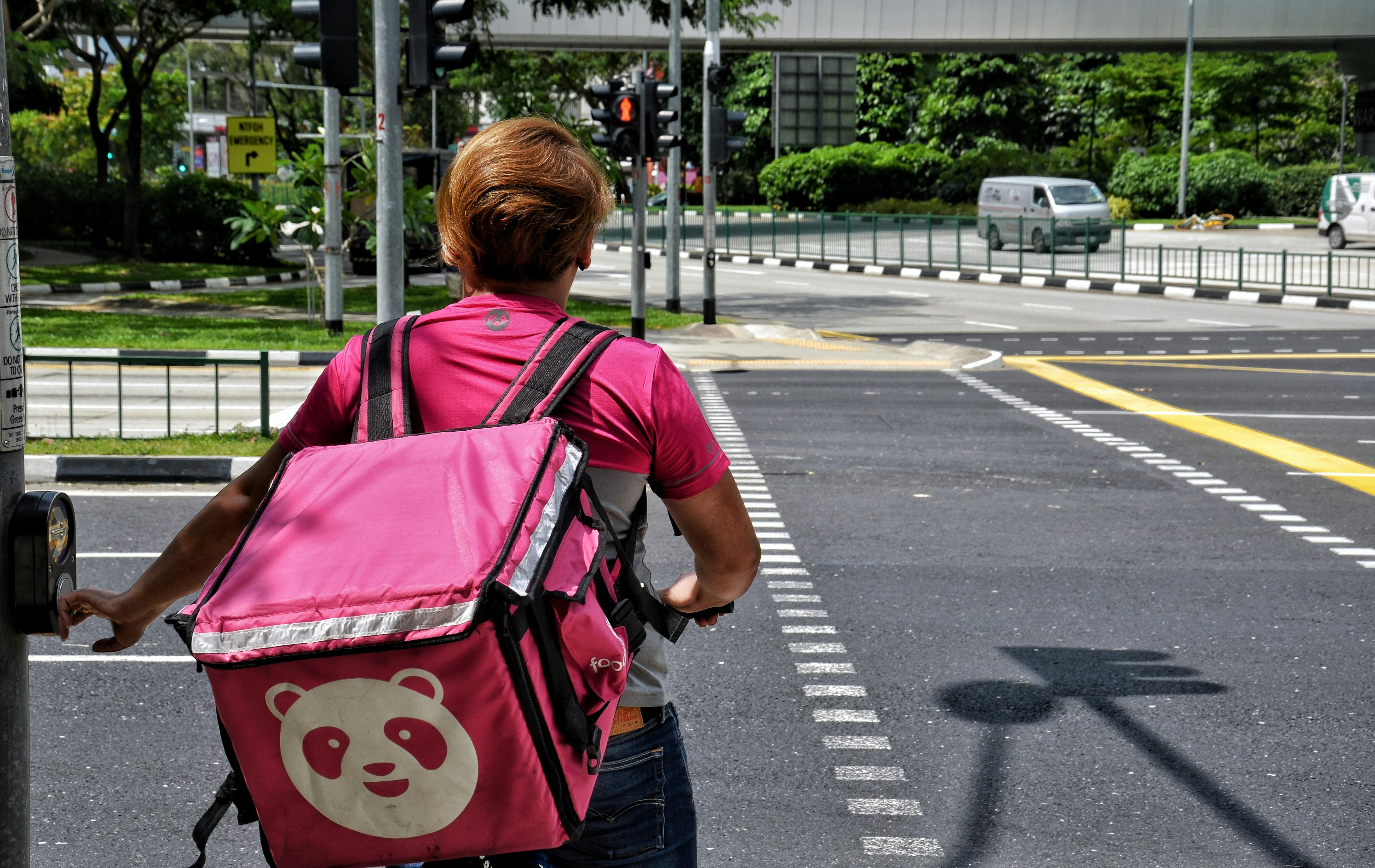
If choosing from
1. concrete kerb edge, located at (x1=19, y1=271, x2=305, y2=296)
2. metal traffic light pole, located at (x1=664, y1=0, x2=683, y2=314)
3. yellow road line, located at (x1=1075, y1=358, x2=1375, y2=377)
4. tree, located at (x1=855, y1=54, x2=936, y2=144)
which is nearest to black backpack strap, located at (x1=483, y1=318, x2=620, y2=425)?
yellow road line, located at (x1=1075, y1=358, x2=1375, y2=377)

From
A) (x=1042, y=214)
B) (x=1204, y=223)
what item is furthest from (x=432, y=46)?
(x=1204, y=223)

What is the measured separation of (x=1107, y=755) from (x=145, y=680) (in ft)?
11.4

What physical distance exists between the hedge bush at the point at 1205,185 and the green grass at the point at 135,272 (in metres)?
30.3

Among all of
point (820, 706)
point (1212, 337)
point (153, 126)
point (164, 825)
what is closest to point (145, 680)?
point (164, 825)

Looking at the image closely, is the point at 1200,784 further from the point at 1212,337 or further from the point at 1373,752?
the point at 1212,337

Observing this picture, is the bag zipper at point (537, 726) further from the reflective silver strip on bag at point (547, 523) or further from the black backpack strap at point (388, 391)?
the black backpack strap at point (388, 391)

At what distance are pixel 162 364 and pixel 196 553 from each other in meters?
9.21

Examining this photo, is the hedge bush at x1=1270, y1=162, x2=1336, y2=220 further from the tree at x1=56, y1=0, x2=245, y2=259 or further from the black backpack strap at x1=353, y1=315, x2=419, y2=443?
the black backpack strap at x1=353, y1=315, x2=419, y2=443

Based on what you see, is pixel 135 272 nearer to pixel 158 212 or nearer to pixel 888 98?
pixel 158 212

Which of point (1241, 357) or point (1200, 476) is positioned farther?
point (1241, 357)

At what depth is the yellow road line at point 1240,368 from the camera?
56.7ft

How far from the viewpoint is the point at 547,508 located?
1.83 metres

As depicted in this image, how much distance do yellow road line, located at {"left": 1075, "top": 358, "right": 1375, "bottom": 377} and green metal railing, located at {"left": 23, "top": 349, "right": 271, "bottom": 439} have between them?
11.2 m

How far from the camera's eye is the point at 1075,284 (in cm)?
3225
